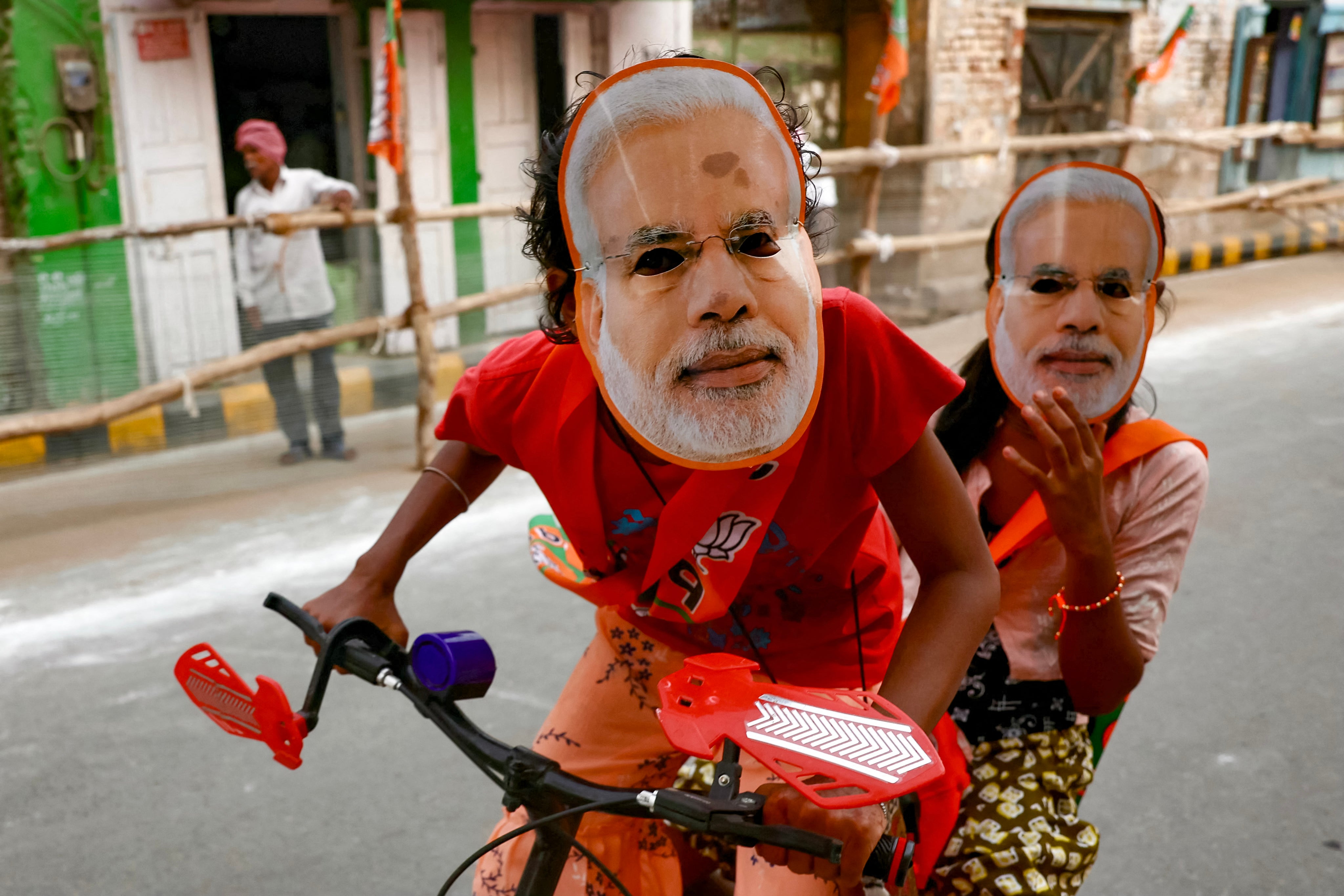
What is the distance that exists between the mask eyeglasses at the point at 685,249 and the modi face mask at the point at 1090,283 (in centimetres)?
72

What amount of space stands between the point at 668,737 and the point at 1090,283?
3.43ft

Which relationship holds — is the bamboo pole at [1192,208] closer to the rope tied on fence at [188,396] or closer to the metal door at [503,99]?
the metal door at [503,99]

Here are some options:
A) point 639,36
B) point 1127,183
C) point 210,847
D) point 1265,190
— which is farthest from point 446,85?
point 1265,190

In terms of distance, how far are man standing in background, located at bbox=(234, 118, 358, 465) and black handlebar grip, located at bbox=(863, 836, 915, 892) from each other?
505cm

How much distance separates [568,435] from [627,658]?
401 millimetres

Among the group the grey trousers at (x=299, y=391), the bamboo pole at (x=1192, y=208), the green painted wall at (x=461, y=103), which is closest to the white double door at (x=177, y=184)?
the grey trousers at (x=299, y=391)

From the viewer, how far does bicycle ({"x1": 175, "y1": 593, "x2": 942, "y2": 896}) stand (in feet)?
3.36

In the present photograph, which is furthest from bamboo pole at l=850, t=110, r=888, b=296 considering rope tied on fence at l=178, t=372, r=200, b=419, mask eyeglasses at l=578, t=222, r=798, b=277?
mask eyeglasses at l=578, t=222, r=798, b=277

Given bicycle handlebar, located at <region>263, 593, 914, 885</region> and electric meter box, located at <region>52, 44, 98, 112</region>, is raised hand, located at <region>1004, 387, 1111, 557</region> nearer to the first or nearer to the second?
bicycle handlebar, located at <region>263, 593, 914, 885</region>

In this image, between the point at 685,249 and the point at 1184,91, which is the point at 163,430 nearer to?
the point at 685,249

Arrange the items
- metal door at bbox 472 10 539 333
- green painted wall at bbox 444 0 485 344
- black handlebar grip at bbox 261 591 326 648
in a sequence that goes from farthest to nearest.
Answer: metal door at bbox 472 10 539 333 < green painted wall at bbox 444 0 485 344 < black handlebar grip at bbox 261 591 326 648

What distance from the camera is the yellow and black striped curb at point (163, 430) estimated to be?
5.42m

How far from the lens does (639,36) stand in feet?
27.3

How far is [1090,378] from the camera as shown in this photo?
70.5 inches
